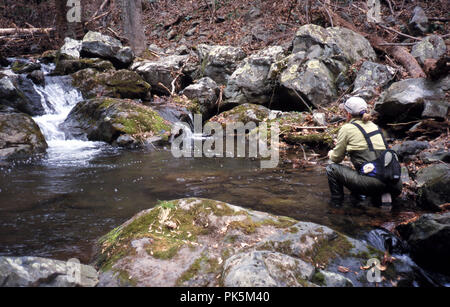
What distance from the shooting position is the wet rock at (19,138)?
25.3ft

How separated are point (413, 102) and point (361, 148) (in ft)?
12.4

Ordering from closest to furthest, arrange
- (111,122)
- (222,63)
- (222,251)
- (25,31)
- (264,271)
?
(264,271) → (222,251) → (111,122) → (222,63) → (25,31)

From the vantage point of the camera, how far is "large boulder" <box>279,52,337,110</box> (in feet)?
33.9

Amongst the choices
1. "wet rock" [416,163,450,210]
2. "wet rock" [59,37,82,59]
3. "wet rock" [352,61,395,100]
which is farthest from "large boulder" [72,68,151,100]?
"wet rock" [416,163,450,210]

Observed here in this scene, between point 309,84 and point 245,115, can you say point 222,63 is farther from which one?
point 309,84

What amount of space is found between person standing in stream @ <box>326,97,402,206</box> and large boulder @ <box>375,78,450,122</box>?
11.3ft

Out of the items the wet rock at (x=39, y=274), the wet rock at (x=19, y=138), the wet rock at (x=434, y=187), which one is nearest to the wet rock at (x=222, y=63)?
the wet rock at (x=19, y=138)

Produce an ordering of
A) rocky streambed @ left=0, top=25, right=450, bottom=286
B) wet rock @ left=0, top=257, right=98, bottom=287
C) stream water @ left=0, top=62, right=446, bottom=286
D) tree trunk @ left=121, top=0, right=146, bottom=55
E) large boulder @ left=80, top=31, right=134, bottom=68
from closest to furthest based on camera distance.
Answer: wet rock @ left=0, top=257, right=98, bottom=287 → rocky streambed @ left=0, top=25, right=450, bottom=286 → stream water @ left=0, top=62, right=446, bottom=286 → large boulder @ left=80, top=31, right=134, bottom=68 → tree trunk @ left=121, top=0, right=146, bottom=55

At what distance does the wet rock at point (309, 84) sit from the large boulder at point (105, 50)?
7.41m

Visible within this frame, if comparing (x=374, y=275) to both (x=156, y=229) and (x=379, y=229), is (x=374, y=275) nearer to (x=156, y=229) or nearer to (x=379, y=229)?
(x=379, y=229)

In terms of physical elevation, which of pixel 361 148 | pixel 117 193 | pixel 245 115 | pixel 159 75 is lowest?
pixel 117 193

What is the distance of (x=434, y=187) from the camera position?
14.6 feet

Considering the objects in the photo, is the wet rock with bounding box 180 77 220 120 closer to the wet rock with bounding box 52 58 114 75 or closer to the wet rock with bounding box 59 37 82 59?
the wet rock with bounding box 52 58 114 75

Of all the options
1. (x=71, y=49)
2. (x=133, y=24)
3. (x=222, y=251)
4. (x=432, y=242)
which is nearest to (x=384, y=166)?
(x=432, y=242)
